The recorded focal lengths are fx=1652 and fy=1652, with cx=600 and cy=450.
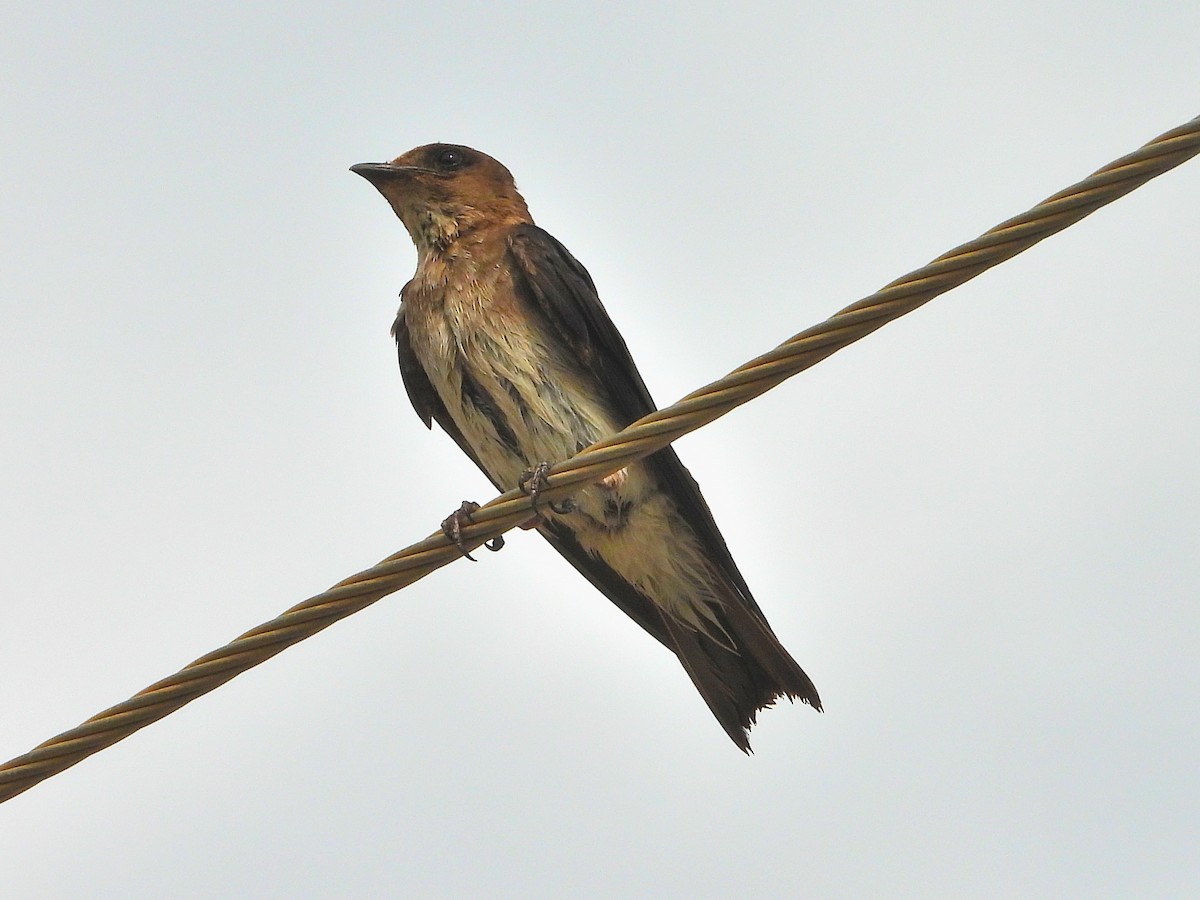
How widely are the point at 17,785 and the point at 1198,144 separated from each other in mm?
3369

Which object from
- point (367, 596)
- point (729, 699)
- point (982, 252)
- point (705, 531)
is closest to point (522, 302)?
point (705, 531)

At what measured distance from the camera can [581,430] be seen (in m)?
6.96

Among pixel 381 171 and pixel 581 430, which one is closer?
pixel 581 430

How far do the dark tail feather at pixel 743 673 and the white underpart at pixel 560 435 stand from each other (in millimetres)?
101

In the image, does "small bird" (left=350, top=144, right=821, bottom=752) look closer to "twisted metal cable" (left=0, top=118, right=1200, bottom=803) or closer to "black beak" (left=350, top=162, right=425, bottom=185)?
"black beak" (left=350, top=162, right=425, bottom=185)

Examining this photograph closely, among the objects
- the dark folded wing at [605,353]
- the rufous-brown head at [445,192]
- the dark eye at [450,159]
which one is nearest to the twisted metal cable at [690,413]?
the dark folded wing at [605,353]

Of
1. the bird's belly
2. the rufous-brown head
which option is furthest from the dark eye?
the bird's belly

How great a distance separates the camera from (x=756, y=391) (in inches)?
176

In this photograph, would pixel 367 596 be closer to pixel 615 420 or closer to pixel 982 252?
pixel 982 252

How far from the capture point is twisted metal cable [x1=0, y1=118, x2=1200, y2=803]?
4031mm

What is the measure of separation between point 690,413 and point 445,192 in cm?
364

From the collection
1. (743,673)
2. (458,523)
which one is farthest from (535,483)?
(743,673)

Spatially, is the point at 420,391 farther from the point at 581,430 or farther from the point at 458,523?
the point at 458,523

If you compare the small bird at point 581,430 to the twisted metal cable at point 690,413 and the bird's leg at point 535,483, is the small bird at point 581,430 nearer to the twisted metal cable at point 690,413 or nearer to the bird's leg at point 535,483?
the bird's leg at point 535,483
